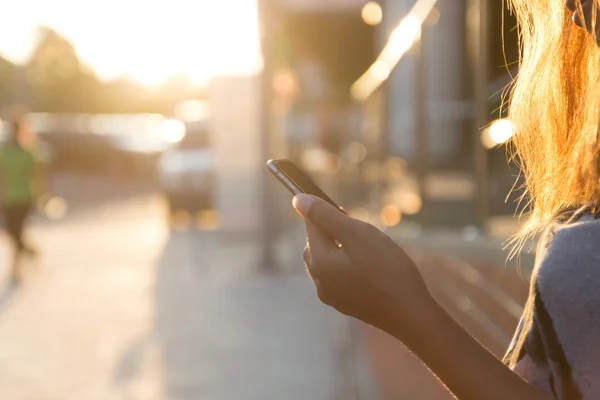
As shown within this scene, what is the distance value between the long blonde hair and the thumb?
27cm

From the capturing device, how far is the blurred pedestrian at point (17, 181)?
10906 mm

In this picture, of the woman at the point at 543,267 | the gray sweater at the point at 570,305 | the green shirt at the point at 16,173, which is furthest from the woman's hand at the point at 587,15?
the green shirt at the point at 16,173

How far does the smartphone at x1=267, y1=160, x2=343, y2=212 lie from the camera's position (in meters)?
1.72

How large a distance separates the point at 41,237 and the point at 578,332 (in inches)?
590

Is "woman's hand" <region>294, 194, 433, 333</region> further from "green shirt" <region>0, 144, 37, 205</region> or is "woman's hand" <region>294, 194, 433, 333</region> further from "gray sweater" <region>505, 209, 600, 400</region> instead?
"green shirt" <region>0, 144, 37, 205</region>

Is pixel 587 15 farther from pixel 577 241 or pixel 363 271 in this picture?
pixel 363 271

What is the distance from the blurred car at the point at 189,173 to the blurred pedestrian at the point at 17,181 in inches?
260

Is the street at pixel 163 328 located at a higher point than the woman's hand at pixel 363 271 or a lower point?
lower

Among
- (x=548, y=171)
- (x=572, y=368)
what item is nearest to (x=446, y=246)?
(x=548, y=171)

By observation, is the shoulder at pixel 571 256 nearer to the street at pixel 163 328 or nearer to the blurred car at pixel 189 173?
the street at pixel 163 328

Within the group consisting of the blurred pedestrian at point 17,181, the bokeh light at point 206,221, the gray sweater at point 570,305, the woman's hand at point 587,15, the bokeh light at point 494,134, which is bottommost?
the bokeh light at point 206,221

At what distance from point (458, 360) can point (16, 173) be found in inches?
402

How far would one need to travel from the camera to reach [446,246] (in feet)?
15.9

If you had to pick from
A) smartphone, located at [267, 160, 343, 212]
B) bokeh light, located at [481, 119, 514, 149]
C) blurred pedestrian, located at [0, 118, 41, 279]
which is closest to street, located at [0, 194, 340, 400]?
blurred pedestrian, located at [0, 118, 41, 279]
